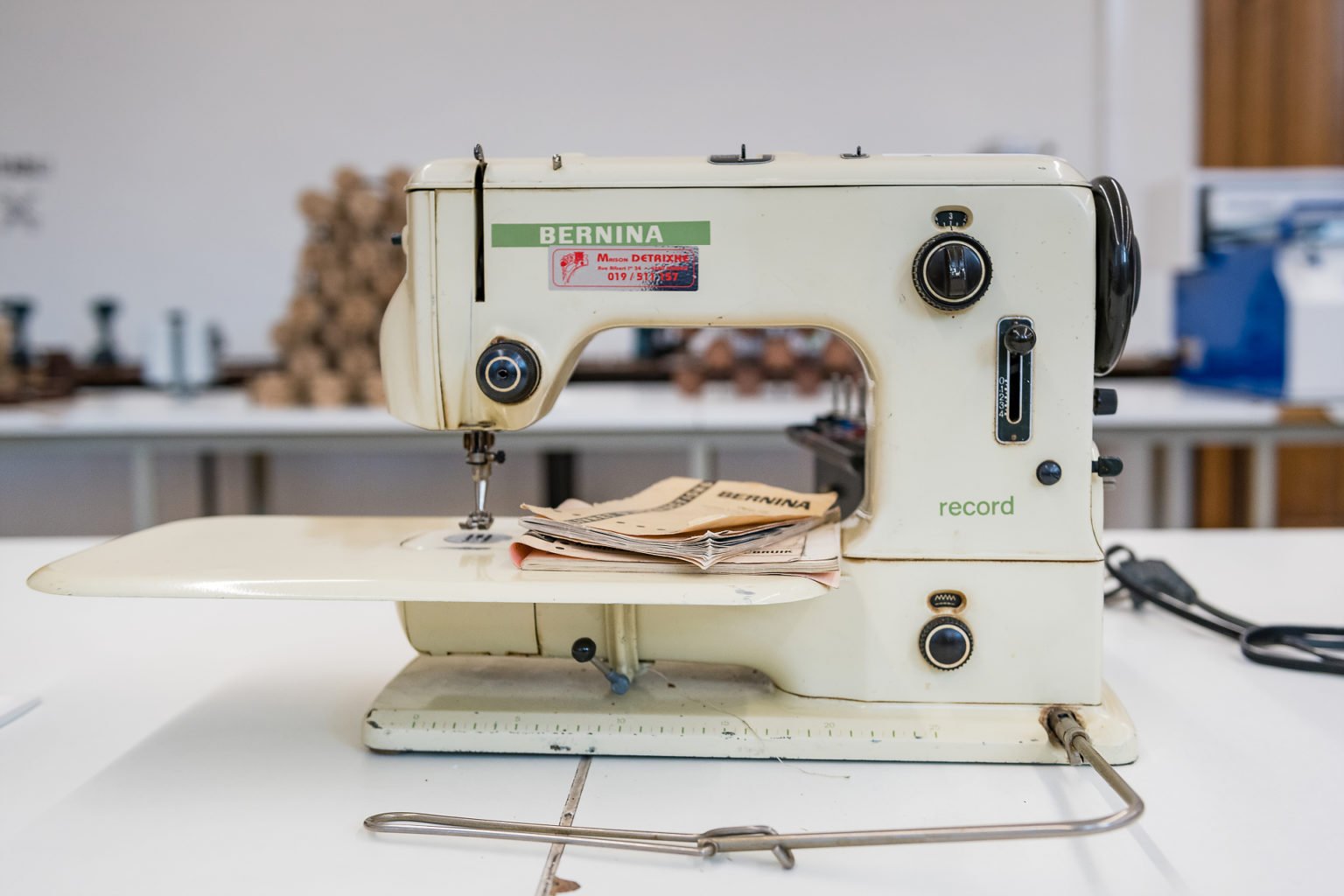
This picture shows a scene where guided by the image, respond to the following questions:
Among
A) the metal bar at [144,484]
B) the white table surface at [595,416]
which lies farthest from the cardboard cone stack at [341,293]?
the metal bar at [144,484]

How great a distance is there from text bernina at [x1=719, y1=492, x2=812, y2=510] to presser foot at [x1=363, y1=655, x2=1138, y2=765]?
7.7 inches

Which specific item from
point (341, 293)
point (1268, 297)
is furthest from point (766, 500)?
point (1268, 297)

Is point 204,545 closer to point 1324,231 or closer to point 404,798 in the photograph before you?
point 404,798

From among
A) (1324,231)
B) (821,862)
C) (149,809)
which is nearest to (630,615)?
(821,862)

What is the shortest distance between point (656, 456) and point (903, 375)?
3.12 meters

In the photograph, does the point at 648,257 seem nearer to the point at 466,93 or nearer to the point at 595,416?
the point at 595,416

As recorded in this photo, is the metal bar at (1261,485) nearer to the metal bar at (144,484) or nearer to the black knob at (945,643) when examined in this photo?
the black knob at (945,643)

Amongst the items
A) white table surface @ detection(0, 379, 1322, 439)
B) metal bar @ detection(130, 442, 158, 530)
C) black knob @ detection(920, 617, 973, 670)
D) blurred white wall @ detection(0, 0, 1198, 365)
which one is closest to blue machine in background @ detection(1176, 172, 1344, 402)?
white table surface @ detection(0, 379, 1322, 439)

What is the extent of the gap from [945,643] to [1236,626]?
1.45 feet

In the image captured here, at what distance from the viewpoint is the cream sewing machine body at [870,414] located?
83 centimetres

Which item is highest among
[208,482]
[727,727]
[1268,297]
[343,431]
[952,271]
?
[1268,297]

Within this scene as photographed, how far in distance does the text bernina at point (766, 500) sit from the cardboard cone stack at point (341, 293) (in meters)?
2.09

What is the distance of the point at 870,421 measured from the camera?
901 mm

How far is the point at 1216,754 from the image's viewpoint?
80 cm
